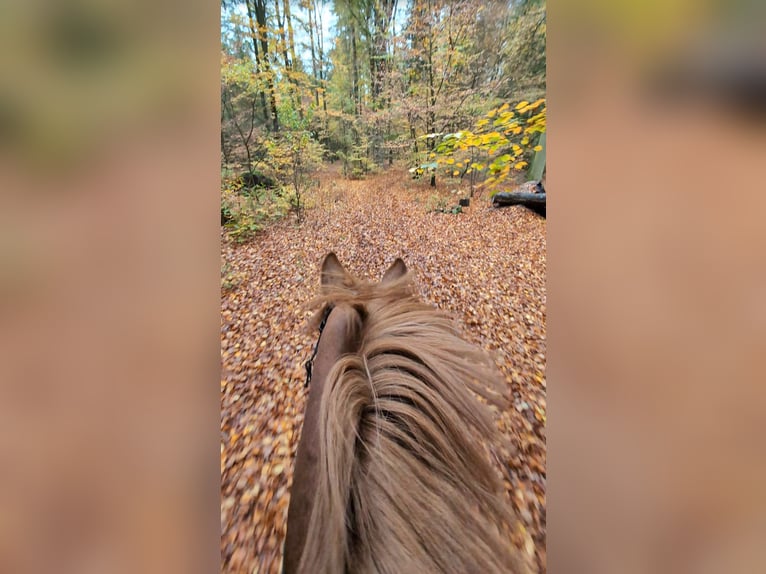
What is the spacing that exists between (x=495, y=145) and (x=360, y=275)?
993 mm

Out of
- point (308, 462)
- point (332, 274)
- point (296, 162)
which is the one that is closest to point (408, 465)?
point (308, 462)

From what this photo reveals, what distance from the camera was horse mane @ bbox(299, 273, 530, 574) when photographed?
0.34m

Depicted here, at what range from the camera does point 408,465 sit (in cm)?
40

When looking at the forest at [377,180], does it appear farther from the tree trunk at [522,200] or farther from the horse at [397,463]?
the horse at [397,463]

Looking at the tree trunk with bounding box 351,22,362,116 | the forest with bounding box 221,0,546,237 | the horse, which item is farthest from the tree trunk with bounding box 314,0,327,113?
the horse

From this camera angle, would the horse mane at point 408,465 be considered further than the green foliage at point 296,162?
No

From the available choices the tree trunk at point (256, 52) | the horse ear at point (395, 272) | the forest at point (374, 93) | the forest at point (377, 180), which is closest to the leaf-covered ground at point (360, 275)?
the forest at point (377, 180)

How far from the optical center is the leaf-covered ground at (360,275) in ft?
1.99

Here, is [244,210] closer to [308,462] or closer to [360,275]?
[360,275]

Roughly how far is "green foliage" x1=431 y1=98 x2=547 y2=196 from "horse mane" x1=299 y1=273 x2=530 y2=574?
113 centimetres

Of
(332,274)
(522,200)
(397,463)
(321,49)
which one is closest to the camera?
(397,463)

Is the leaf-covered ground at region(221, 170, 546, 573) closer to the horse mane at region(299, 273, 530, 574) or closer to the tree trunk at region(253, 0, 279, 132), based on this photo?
the horse mane at region(299, 273, 530, 574)
